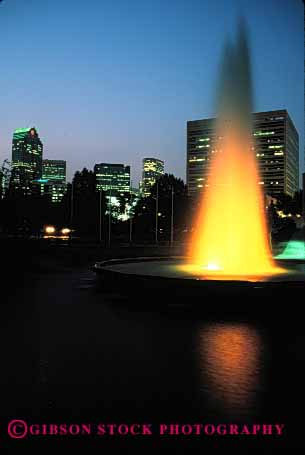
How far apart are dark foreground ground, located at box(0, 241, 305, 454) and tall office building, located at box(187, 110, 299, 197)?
1344 cm

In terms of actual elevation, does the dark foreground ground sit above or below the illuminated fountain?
below

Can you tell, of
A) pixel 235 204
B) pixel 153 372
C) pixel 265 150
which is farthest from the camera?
pixel 265 150

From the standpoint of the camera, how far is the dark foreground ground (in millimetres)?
3955

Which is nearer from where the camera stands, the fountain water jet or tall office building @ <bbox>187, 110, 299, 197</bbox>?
the fountain water jet

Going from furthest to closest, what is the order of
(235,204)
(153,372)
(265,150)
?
(265,150)
(235,204)
(153,372)

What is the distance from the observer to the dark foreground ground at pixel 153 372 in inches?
156

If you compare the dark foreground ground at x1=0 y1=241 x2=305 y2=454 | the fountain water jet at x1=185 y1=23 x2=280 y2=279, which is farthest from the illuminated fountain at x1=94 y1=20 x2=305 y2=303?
the dark foreground ground at x1=0 y1=241 x2=305 y2=454

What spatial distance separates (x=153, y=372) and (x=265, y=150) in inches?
3932

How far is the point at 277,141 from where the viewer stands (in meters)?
101

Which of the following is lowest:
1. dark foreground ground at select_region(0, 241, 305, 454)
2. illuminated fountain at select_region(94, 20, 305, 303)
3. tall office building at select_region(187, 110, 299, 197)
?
dark foreground ground at select_region(0, 241, 305, 454)

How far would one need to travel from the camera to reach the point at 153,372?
17.9ft

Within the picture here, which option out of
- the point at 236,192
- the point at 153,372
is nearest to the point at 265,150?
the point at 236,192

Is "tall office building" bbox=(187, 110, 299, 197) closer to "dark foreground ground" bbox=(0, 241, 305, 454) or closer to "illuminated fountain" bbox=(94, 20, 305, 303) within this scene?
"illuminated fountain" bbox=(94, 20, 305, 303)

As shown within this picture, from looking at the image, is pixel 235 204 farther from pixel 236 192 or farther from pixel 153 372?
pixel 153 372
